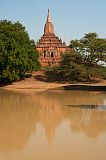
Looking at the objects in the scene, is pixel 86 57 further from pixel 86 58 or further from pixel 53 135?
pixel 53 135

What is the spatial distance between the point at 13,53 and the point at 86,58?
956cm

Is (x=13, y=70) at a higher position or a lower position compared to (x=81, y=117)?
higher

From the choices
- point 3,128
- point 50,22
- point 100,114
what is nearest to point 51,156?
point 3,128

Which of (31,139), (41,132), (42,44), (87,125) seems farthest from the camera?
(42,44)

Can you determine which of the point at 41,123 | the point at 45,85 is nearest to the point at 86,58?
the point at 45,85

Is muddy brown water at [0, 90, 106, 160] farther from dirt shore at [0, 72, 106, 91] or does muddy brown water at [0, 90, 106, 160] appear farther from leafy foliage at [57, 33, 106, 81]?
leafy foliage at [57, 33, 106, 81]

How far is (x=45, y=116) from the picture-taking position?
10.6 m

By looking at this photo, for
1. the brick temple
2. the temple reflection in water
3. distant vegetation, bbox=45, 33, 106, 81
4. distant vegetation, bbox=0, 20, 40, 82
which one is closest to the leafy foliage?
distant vegetation, bbox=45, 33, 106, 81

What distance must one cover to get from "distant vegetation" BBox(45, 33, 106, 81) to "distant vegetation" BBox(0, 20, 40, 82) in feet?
15.1

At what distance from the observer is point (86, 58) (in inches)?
1086

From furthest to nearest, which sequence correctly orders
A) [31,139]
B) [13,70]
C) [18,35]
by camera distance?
1. [18,35]
2. [13,70]
3. [31,139]

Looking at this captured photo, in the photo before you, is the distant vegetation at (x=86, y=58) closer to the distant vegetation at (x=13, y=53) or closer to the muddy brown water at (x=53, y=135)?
the distant vegetation at (x=13, y=53)

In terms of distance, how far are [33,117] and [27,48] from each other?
59.2ft

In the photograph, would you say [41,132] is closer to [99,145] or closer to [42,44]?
[99,145]
